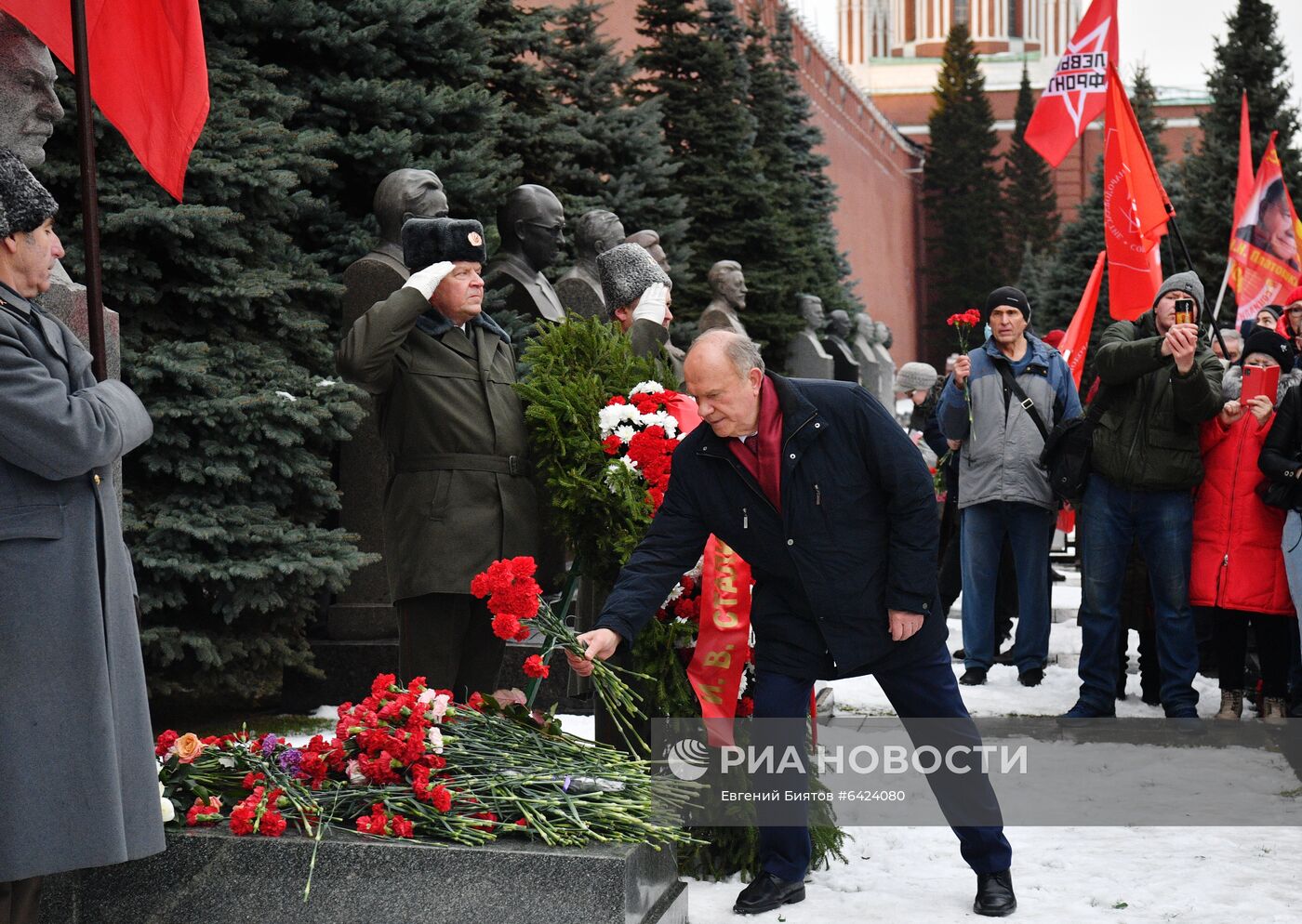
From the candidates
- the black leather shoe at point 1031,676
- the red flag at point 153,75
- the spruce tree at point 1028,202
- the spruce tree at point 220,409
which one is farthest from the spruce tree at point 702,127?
the spruce tree at point 1028,202

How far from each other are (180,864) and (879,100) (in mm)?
66631

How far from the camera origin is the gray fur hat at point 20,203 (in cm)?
317

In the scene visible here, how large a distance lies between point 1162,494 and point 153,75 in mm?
4587

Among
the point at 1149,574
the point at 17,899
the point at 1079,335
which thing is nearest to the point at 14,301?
the point at 17,899

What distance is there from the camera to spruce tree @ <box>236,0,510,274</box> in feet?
25.5

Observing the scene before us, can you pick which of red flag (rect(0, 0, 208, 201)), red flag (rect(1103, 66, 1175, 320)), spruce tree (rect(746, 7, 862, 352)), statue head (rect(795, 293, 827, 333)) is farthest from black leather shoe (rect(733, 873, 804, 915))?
statue head (rect(795, 293, 827, 333))

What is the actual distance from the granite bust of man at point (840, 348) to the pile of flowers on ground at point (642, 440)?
17217 mm

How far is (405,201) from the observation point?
22.8 feet

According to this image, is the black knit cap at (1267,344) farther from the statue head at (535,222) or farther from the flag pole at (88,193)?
the flag pole at (88,193)

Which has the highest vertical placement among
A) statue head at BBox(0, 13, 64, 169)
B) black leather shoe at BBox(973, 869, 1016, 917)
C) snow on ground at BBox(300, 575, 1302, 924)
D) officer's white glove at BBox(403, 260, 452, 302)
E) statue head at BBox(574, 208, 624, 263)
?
statue head at BBox(0, 13, 64, 169)

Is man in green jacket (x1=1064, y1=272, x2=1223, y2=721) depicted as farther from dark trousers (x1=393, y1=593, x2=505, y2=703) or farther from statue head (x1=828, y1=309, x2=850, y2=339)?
statue head (x1=828, y1=309, x2=850, y2=339)

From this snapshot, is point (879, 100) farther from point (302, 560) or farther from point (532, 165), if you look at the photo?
point (302, 560)

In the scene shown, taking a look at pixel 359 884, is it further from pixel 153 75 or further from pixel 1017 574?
pixel 1017 574

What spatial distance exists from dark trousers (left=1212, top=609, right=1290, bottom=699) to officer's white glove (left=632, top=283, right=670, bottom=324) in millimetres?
3190
